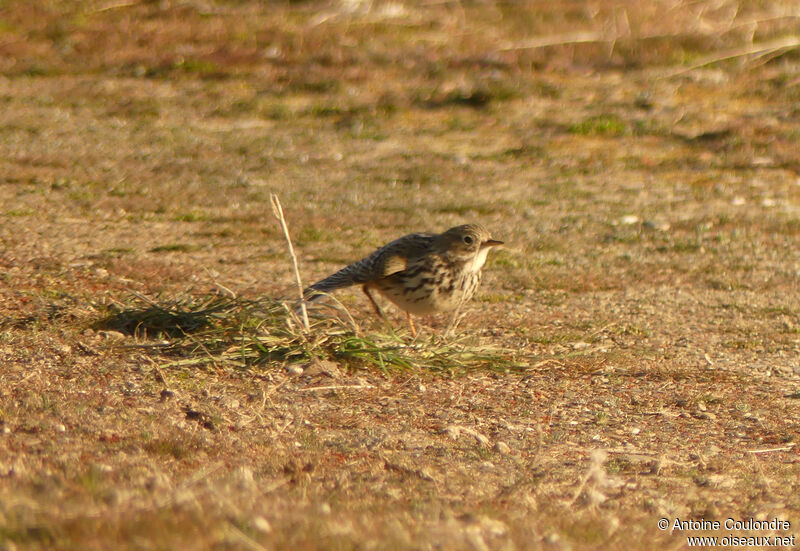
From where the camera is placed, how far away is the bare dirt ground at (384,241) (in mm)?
4098

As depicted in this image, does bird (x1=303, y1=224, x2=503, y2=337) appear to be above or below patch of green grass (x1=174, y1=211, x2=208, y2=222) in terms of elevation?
above

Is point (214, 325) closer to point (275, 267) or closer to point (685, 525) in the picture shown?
point (275, 267)

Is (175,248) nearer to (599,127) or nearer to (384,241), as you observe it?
(384,241)

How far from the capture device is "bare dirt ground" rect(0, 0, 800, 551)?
4098 millimetres

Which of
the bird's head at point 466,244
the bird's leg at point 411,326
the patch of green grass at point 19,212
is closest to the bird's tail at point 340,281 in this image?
the bird's leg at point 411,326

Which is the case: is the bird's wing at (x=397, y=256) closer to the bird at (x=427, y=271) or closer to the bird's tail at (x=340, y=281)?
the bird at (x=427, y=271)

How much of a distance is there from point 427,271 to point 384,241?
2267 millimetres

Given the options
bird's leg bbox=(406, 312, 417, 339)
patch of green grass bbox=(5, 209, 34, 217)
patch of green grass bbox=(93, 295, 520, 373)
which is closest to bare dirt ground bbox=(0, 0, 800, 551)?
patch of green grass bbox=(93, 295, 520, 373)

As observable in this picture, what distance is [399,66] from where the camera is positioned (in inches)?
556

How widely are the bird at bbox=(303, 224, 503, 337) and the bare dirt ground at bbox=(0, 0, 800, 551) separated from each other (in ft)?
0.92

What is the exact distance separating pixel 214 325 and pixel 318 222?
127 inches

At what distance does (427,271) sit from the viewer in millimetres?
6301

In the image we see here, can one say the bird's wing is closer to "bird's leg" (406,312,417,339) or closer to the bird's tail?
the bird's tail

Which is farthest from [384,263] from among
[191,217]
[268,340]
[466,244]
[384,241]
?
[191,217]
